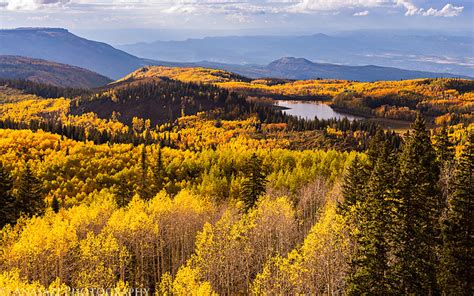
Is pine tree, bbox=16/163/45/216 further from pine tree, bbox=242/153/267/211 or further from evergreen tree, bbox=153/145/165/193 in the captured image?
pine tree, bbox=242/153/267/211

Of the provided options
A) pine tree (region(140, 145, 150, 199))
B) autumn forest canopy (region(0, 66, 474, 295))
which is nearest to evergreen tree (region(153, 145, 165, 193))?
autumn forest canopy (region(0, 66, 474, 295))

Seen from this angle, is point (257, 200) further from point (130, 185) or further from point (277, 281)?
point (130, 185)

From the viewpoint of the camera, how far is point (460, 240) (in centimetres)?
5141

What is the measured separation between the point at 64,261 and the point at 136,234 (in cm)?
1284

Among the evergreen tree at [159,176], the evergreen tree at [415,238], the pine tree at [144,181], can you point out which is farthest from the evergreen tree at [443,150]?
the evergreen tree at [159,176]

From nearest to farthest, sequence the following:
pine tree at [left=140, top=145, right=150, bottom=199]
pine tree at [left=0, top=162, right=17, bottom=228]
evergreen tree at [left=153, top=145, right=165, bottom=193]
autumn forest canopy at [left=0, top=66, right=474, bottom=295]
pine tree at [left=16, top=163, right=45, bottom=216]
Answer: autumn forest canopy at [left=0, top=66, right=474, bottom=295]
pine tree at [left=0, top=162, right=17, bottom=228]
pine tree at [left=16, top=163, right=45, bottom=216]
pine tree at [left=140, top=145, right=150, bottom=199]
evergreen tree at [left=153, top=145, right=165, bottom=193]

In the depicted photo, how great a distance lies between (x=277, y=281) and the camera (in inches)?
2430

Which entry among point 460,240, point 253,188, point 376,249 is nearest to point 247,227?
point 253,188

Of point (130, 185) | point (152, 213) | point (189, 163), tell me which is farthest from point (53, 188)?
point (152, 213)

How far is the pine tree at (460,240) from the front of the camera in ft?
165

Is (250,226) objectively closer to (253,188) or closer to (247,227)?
(247,227)

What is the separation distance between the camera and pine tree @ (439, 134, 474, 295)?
50250mm

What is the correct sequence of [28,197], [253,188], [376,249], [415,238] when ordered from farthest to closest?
[28,197] < [253,188] < [376,249] < [415,238]

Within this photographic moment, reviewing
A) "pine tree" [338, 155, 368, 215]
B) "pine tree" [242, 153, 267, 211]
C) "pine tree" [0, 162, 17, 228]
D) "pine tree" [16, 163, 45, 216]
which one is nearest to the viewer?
"pine tree" [338, 155, 368, 215]
